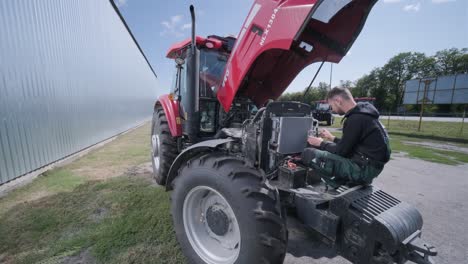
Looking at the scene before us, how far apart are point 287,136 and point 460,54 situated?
264ft

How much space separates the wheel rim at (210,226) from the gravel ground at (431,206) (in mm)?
710

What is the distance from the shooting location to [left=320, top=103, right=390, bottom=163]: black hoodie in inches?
70.7

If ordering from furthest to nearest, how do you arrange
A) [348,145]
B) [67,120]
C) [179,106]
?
[67,120], [179,106], [348,145]

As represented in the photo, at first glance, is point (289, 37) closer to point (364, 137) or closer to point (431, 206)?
point (364, 137)

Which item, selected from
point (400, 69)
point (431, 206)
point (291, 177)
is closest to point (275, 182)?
→ point (291, 177)

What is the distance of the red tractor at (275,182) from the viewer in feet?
4.96

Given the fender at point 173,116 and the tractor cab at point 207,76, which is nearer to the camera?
the tractor cab at point 207,76

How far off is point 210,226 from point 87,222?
5.93 ft

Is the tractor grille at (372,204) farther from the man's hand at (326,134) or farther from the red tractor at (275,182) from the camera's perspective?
the man's hand at (326,134)

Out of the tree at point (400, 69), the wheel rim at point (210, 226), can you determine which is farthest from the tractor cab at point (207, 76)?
the tree at point (400, 69)

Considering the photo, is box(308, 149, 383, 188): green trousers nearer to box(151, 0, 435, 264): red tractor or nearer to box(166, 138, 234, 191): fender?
box(151, 0, 435, 264): red tractor

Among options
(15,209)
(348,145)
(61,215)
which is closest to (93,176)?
(15,209)

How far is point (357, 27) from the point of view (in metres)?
2.06

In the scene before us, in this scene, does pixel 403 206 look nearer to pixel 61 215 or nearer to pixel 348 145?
pixel 348 145
